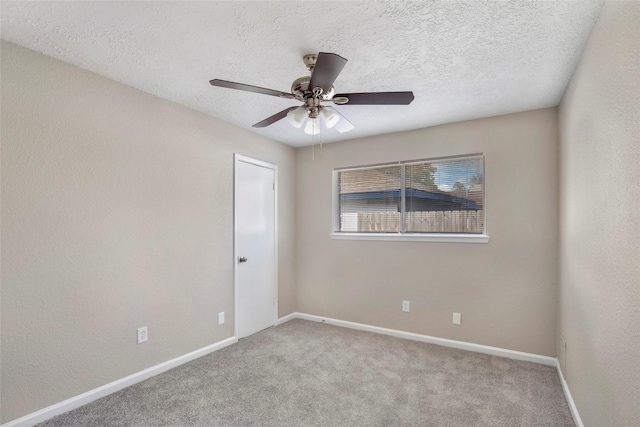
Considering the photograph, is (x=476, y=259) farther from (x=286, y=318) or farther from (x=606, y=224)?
(x=286, y=318)

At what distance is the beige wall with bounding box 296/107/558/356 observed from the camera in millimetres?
2943

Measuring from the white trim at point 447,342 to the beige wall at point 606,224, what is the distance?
66 cm

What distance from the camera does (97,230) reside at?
2375mm

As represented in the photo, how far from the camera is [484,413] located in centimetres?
217

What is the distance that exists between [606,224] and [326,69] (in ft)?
5.11

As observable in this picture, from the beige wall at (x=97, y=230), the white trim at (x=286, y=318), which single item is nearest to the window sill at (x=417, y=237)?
the white trim at (x=286, y=318)

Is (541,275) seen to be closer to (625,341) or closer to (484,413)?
(484,413)

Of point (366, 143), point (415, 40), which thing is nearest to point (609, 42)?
point (415, 40)

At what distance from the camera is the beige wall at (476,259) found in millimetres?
2943

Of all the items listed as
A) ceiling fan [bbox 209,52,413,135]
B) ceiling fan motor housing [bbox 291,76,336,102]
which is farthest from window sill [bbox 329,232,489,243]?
ceiling fan motor housing [bbox 291,76,336,102]

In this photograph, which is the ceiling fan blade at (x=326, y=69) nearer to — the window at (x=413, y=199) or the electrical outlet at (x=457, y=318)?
the window at (x=413, y=199)

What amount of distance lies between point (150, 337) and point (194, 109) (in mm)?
2107

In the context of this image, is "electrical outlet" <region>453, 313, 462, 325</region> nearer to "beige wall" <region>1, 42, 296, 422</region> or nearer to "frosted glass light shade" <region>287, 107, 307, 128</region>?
"beige wall" <region>1, 42, 296, 422</region>

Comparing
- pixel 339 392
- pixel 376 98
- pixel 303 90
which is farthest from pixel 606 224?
pixel 339 392
